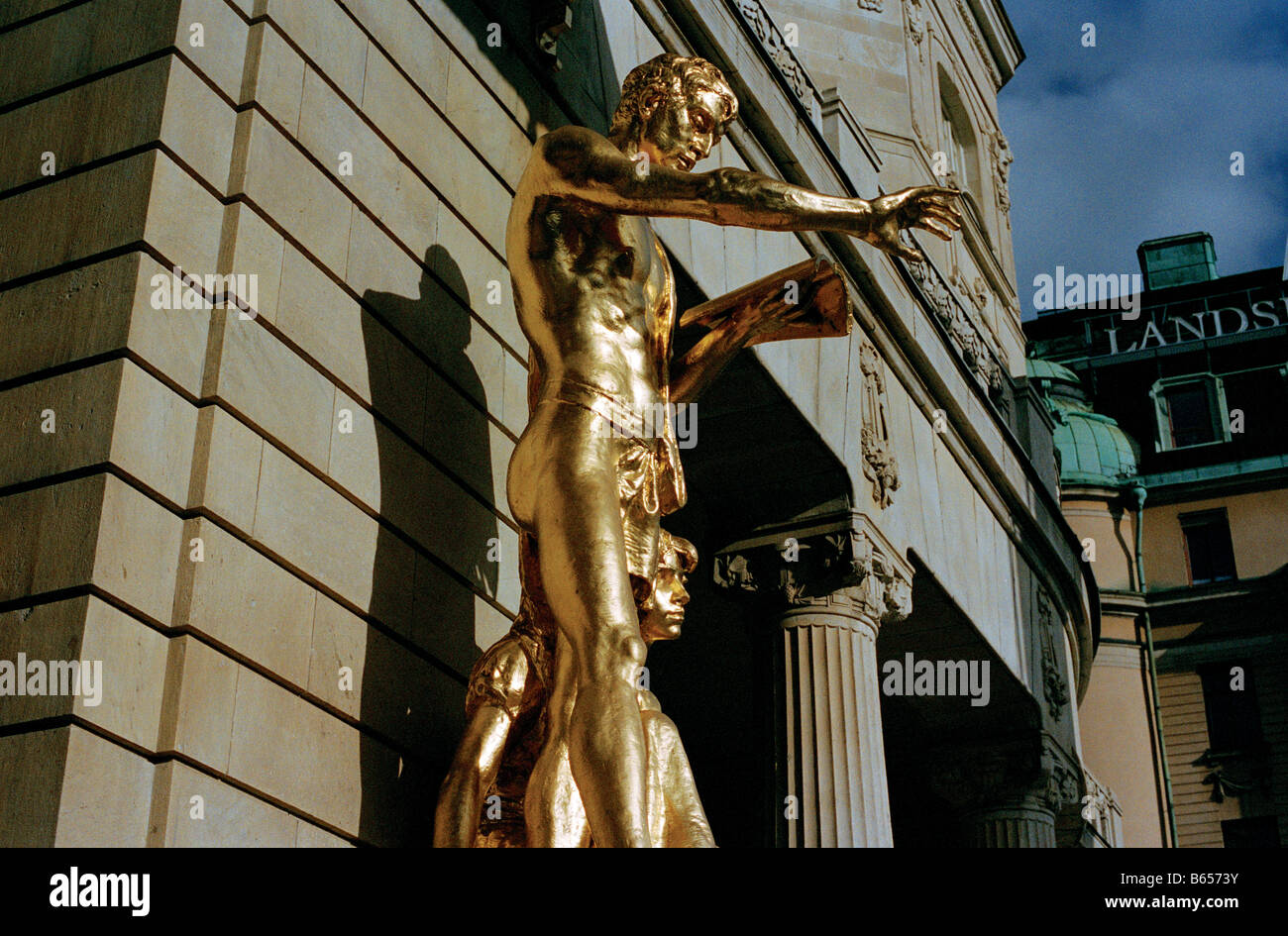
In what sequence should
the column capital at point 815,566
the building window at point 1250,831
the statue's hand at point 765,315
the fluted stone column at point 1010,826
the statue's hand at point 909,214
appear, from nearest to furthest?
the statue's hand at point 909,214 → the statue's hand at point 765,315 → the column capital at point 815,566 → the fluted stone column at point 1010,826 → the building window at point 1250,831

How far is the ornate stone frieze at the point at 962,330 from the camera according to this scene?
1728 centimetres

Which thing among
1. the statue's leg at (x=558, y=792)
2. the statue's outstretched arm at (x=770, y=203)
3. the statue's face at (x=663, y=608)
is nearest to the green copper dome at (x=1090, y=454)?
the statue's face at (x=663, y=608)

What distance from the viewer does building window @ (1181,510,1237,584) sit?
41469mm

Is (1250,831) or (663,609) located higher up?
(1250,831)

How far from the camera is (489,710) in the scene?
24.0 feet

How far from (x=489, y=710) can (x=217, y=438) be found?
160 cm

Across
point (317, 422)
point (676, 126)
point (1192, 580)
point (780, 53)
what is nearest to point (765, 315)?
point (676, 126)

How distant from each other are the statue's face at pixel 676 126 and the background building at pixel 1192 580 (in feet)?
96.9

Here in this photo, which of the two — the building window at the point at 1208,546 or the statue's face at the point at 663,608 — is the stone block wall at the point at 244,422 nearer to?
the statue's face at the point at 663,608

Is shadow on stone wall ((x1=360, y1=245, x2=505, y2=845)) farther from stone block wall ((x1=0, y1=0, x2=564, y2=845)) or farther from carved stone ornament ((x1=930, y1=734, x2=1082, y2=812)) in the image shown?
carved stone ornament ((x1=930, y1=734, x2=1082, y2=812))

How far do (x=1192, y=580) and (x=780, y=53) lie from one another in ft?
98.5

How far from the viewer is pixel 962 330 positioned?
1859cm

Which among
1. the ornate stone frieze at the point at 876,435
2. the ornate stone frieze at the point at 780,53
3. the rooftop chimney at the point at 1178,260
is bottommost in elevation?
the ornate stone frieze at the point at 876,435

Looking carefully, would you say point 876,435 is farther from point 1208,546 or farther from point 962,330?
point 1208,546
